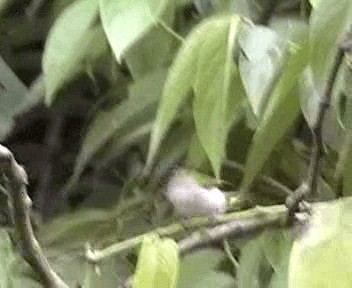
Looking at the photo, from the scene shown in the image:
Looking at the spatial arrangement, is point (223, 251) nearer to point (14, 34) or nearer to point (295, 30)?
point (295, 30)

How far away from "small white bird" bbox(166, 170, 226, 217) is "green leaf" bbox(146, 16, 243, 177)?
91 millimetres

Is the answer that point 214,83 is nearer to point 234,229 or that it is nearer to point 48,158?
point 234,229

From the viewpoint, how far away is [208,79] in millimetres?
521

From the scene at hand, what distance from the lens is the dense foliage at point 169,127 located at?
496 millimetres

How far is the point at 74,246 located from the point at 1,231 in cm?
6

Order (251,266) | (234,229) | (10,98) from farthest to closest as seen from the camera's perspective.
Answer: (10,98), (251,266), (234,229)

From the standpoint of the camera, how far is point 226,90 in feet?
1.69

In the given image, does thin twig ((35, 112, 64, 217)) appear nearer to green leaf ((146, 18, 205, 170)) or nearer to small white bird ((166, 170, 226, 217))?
small white bird ((166, 170, 226, 217))

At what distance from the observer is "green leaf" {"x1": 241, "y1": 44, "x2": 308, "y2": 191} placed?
513 mm

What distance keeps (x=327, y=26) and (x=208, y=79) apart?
3.0 inches

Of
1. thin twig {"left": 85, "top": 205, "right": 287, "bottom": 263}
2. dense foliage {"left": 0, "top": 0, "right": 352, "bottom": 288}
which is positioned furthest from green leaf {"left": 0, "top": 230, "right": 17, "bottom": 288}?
thin twig {"left": 85, "top": 205, "right": 287, "bottom": 263}

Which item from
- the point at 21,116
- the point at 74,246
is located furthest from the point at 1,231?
the point at 21,116

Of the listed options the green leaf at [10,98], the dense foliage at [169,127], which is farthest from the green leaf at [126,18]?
the green leaf at [10,98]

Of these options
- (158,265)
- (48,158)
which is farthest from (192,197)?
(48,158)
